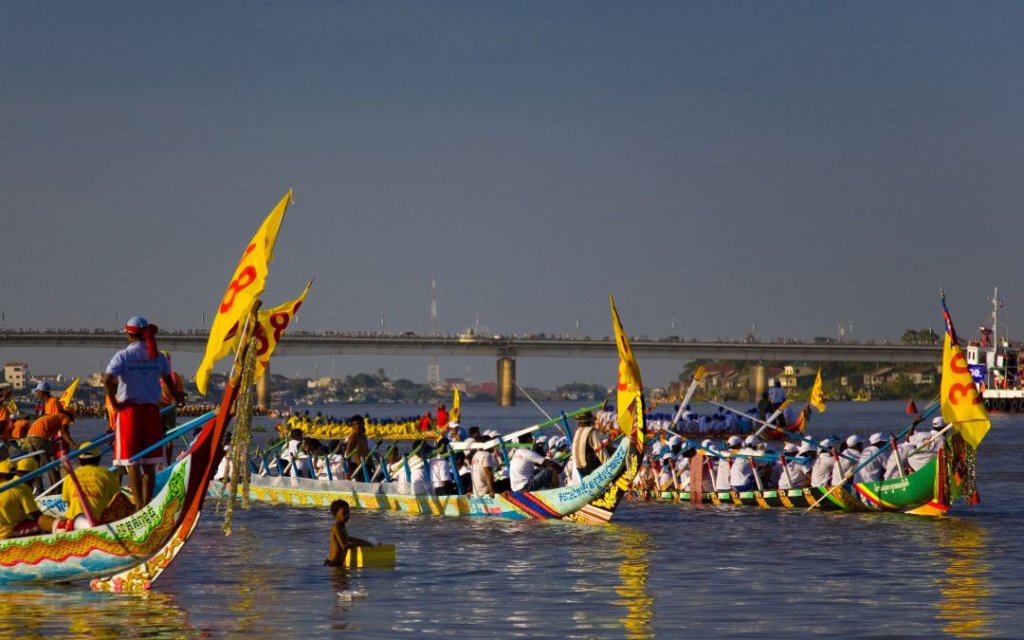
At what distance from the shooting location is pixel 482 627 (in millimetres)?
15445

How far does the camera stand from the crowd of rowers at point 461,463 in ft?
85.6

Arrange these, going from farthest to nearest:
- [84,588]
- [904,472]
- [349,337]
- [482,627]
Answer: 1. [349,337]
2. [904,472]
3. [84,588]
4. [482,627]

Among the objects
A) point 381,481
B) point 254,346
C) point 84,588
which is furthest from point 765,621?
point 381,481

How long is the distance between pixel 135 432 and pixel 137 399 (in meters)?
0.38

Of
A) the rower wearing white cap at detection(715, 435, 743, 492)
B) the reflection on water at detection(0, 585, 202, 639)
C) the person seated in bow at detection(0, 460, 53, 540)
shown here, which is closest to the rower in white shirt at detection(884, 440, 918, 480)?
the rower wearing white cap at detection(715, 435, 743, 492)

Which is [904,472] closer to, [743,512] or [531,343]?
[743,512]

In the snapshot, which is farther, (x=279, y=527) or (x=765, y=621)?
(x=279, y=527)

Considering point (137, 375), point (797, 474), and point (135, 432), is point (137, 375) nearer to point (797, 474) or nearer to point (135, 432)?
point (135, 432)

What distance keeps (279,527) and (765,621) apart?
13.1 metres

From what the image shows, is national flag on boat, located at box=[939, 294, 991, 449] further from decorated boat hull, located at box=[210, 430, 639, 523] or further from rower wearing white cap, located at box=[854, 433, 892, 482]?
decorated boat hull, located at box=[210, 430, 639, 523]

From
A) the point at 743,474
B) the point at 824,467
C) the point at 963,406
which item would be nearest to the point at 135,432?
the point at 963,406

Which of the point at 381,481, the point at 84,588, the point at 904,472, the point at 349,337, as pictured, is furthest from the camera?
the point at 349,337

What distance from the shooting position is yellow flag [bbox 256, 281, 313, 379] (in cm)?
1697

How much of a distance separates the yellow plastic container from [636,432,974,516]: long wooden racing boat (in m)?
10.7
